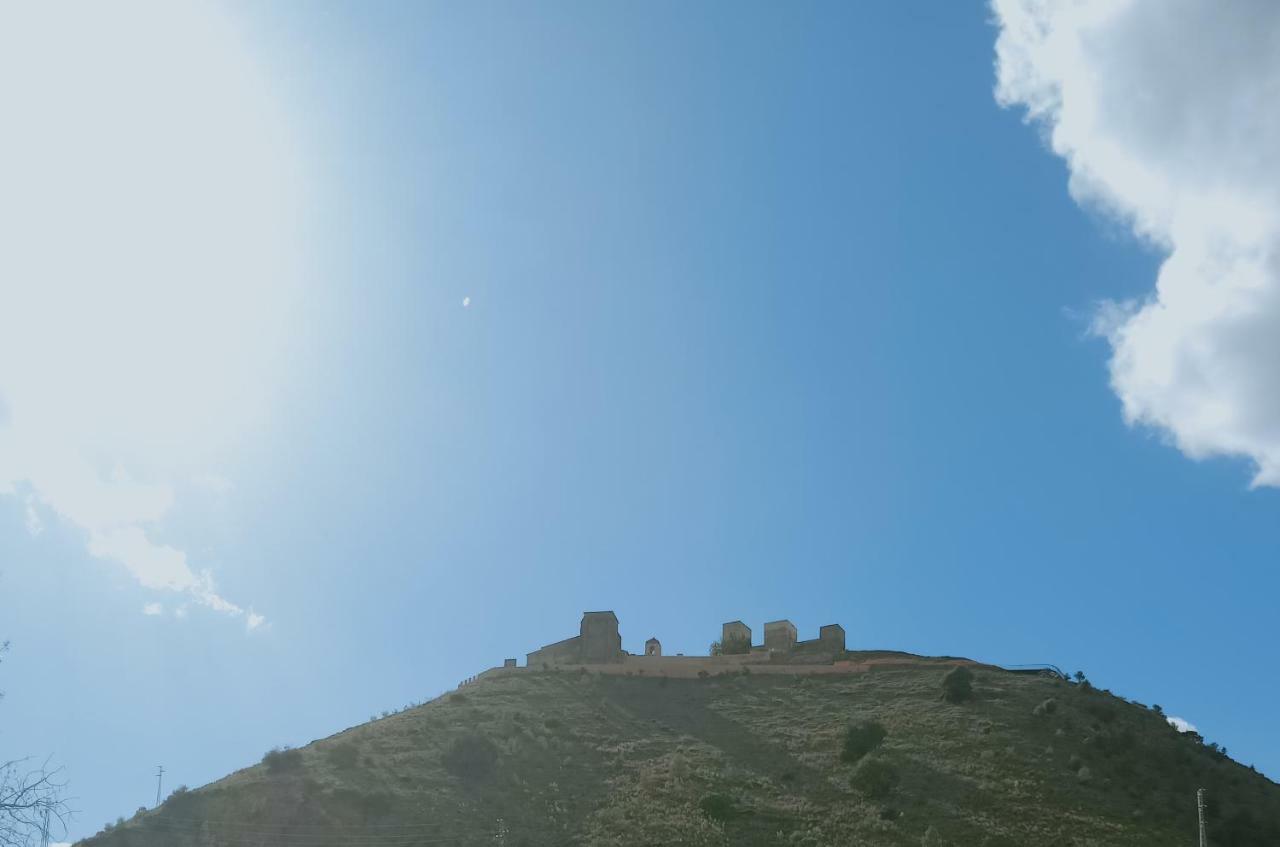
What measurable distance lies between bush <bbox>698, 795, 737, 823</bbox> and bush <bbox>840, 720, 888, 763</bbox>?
247 inches

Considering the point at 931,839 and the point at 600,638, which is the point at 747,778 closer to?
the point at 931,839

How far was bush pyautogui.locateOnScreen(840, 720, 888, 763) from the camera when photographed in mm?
46438

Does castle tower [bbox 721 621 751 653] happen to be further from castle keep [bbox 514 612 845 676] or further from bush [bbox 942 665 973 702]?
bush [bbox 942 665 973 702]

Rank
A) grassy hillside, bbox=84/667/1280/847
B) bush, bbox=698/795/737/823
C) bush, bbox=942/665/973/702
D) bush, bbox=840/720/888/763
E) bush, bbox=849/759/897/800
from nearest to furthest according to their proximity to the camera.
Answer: grassy hillside, bbox=84/667/1280/847 < bush, bbox=698/795/737/823 < bush, bbox=849/759/897/800 < bush, bbox=840/720/888/763 < bush, bbox=942/665/973/702

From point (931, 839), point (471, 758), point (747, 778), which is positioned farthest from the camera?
point (471, 758)

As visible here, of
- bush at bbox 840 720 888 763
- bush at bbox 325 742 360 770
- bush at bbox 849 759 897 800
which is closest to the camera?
bush at bbox 849 759 897 800

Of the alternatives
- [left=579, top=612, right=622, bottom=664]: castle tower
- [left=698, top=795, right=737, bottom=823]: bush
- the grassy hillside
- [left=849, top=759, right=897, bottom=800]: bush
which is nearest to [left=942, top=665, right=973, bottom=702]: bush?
the grassy hillside

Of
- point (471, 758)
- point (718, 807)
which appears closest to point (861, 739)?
point (718, 807)

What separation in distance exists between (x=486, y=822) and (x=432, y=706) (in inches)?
597

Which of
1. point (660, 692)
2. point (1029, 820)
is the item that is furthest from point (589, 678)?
point (1029, 820)

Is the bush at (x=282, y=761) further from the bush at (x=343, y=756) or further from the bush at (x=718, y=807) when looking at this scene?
the bush at (x=718, y=807)

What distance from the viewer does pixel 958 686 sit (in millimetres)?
53781

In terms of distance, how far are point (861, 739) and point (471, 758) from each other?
49.9 feet

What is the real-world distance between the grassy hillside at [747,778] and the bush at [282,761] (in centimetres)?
9
